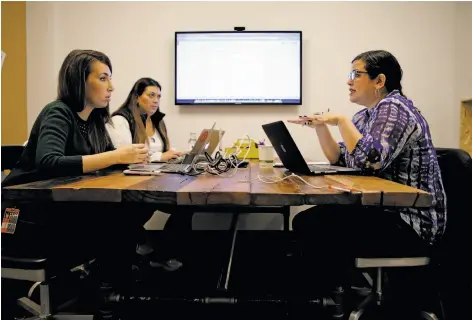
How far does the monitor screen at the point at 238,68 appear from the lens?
331 centimetres

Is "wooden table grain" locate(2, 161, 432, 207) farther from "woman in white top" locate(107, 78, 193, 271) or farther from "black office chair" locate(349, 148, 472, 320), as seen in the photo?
"woman in white top" locate(107, 78, 193, 271)

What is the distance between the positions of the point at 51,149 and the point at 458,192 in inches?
58.8

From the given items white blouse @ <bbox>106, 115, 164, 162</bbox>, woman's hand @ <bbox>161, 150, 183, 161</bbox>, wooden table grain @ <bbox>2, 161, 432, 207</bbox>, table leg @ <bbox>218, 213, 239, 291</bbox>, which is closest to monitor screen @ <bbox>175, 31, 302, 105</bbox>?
white blouse @ <bbox>106, 115, 164, 162</bbox>

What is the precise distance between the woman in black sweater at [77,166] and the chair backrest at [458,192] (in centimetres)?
119

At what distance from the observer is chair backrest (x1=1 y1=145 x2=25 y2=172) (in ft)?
5.75

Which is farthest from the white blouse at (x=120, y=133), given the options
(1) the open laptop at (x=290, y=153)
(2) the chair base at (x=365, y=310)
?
(2) the chair base at (x=365, y=310)

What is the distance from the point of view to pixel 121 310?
1.62 meters

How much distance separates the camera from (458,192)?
135cm

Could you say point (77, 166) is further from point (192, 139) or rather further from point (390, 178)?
point (192, 139)

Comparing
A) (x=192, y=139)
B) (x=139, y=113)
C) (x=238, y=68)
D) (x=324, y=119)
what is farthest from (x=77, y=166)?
(x=238, y=68)

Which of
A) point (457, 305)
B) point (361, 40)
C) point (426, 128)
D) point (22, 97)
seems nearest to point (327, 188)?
point (426, 128)

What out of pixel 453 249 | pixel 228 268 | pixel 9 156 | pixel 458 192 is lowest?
pixel 228 268

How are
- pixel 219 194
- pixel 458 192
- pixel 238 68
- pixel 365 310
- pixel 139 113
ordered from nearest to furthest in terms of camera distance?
pixel 219 194 → pixel 458 192 → pixel 365 310 → pixel 139 113 → pixel 238 68

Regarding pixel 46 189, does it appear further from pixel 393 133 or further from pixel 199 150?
pixel 393 133
